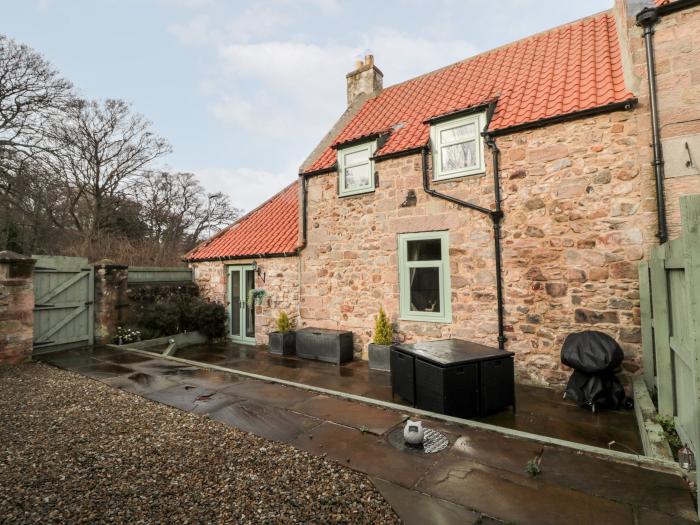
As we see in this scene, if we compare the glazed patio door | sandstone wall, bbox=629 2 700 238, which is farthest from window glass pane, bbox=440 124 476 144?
the glazed patio door

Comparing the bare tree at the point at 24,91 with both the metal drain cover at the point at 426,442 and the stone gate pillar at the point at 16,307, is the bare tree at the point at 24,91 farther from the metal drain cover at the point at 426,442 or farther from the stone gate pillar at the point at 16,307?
the metal drain cover at the point at 426,442

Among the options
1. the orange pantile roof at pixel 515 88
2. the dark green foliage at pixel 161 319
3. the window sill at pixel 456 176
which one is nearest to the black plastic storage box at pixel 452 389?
the window sill at pixel 456 176

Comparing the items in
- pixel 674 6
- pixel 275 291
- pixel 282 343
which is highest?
pixel 674 6

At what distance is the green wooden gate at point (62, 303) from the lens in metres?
8.48

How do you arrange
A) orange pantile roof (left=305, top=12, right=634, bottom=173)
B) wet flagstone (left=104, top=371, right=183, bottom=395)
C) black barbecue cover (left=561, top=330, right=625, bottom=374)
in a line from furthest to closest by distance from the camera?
orange pantile roof (left=305, top=12, right=634, bottom=173) → wet flagstone (left=104, top=371, right=183, bottom=395) → black barbecue cover (left=561, top=330, right=625, bottom=374)

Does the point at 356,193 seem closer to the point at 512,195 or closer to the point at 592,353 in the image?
Result: the point at 512,195

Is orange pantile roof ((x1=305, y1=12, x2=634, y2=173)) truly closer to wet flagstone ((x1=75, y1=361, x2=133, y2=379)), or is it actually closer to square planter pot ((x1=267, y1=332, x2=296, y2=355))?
square planter pot ((x1=267, y1=332, x2=296, y2=355))

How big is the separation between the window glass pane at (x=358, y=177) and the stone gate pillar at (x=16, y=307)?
745 cm

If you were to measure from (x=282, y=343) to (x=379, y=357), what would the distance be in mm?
2819

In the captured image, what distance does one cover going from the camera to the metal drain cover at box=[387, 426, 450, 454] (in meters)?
3.79

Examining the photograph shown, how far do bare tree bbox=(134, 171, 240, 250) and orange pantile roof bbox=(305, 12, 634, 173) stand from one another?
1852cm

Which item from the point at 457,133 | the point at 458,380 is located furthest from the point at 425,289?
A: the point at 457,133

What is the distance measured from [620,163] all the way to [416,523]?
608cm

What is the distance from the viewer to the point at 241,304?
36.0ft
